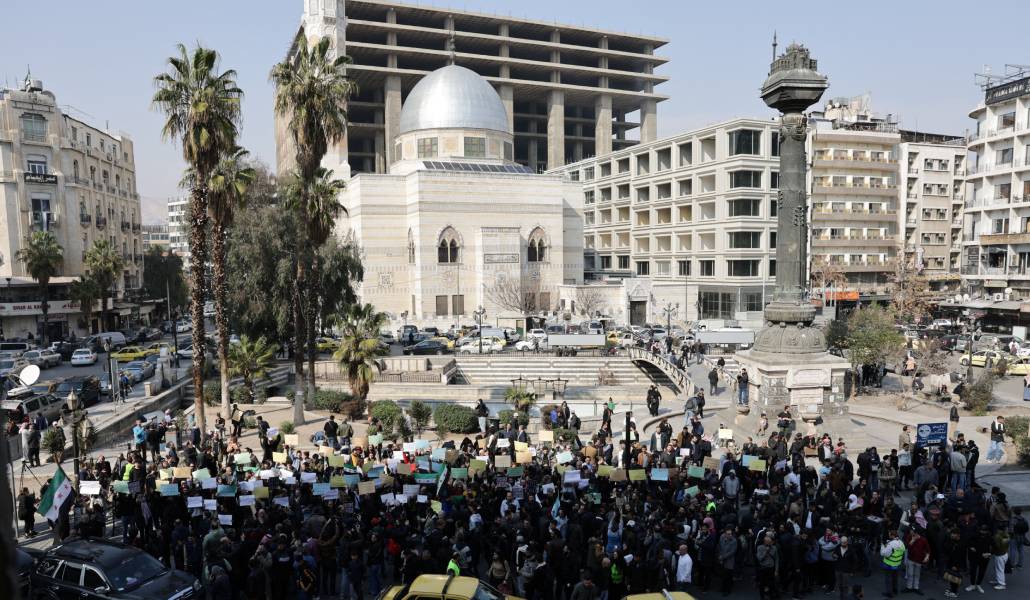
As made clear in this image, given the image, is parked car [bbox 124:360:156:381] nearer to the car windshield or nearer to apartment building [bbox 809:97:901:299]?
the car windshield

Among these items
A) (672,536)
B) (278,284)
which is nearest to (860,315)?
(672,536)

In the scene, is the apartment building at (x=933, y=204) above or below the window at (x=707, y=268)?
→ above

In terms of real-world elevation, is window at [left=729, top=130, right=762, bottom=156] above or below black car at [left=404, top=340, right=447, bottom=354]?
above

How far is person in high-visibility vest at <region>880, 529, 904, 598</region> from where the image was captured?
12375mm

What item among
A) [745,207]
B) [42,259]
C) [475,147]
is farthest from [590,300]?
[42,259]

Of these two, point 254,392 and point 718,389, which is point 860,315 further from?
point 254,392

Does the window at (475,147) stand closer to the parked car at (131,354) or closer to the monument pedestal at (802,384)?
the parked car at (131,354)

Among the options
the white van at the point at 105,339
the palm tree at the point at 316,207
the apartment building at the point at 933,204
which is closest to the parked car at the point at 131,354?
the white van at the point at 105,339

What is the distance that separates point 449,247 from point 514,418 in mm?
40777

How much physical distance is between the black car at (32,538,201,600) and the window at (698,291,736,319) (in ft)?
181

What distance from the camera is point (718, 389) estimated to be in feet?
114

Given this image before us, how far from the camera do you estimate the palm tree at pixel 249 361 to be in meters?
31.5

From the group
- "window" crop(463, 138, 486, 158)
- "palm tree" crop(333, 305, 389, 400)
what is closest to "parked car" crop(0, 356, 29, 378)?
"palm tree" crop(333, 305, 389, 400)

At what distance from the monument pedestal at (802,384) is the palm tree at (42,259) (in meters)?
48.9
